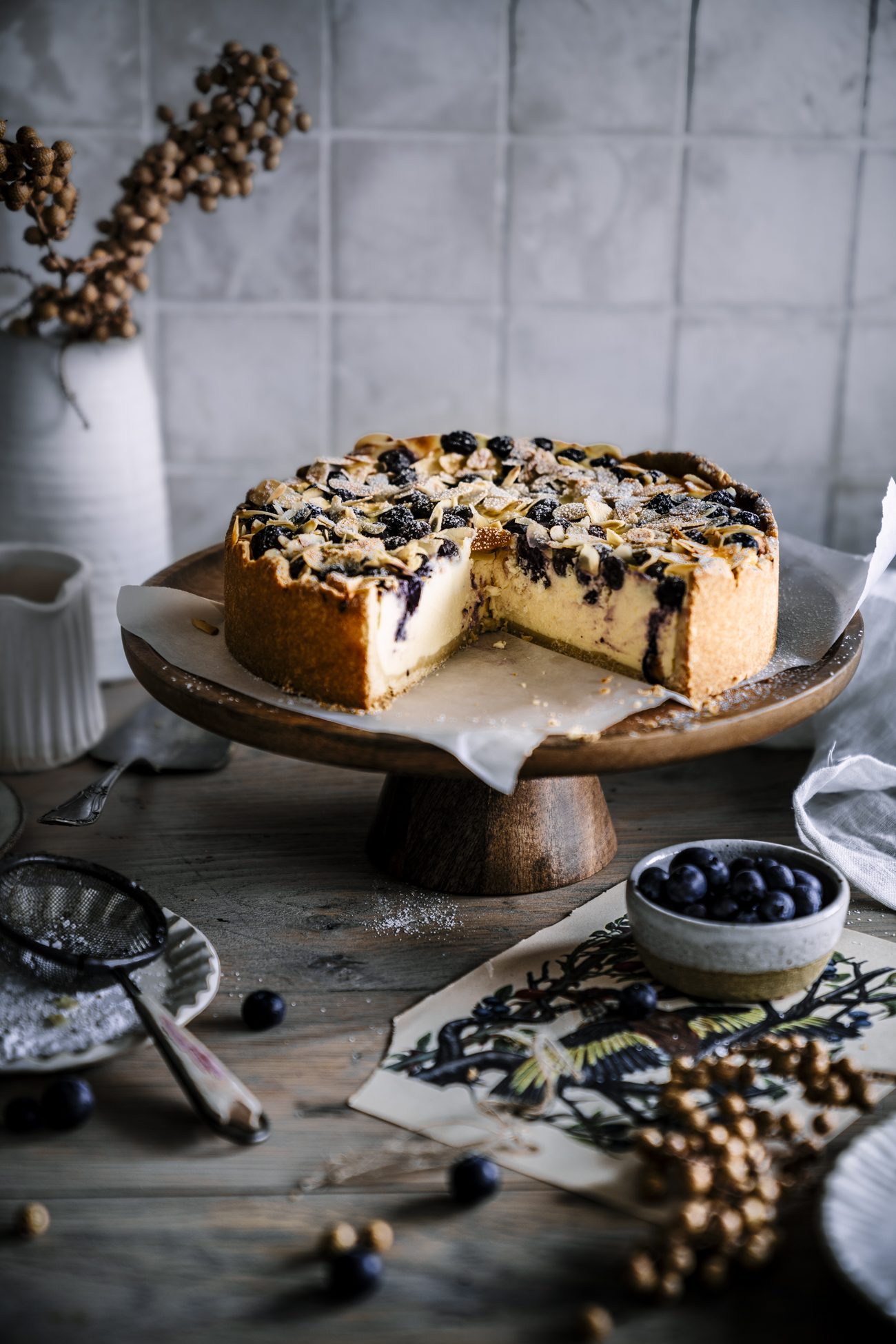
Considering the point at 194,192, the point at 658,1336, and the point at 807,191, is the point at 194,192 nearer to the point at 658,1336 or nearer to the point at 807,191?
the point at 807,191

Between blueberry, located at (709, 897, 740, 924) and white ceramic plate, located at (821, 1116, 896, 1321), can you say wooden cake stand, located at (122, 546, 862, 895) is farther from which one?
white ceramic plate, located at (821, 1116, 896, 1321)

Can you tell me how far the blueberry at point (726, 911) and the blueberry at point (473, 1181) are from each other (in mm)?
434

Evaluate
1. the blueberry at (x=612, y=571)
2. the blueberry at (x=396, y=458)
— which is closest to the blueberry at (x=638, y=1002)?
the blueberry at (x=612, y=571)

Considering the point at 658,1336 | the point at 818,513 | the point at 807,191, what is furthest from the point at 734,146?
Answer: the point at 658,1336

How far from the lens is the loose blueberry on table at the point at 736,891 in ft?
5.23

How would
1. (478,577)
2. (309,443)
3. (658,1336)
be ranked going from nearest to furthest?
1. (658,1336)
2. (478,577)
3. (309,443)

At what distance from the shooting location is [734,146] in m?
2.74

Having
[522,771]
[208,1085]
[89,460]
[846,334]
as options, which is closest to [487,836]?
[522,771]

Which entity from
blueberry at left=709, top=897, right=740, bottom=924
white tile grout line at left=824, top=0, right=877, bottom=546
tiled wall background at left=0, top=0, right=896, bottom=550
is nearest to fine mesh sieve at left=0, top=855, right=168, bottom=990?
blueberry at left=709, top=897, right=740, bottom=924

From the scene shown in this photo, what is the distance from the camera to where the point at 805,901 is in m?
1.60

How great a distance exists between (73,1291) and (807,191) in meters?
2.49

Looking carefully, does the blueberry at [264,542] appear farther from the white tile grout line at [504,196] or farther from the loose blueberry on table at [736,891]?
the white tile grout line at [504,196]

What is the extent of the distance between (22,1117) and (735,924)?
2.77 feet

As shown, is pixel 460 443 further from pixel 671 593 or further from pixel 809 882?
pixel 809 882
